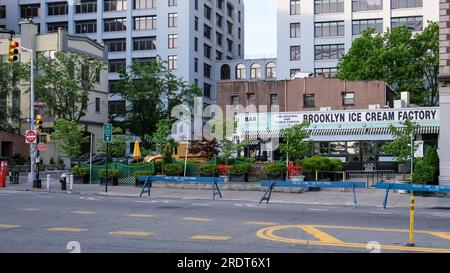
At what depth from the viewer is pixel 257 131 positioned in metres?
48.9

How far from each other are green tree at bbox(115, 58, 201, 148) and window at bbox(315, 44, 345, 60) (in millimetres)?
18186

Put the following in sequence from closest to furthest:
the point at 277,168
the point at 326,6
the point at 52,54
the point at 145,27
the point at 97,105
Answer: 1. the point at 277,168
2. the point at 52,54
3. the point at 97,105
4. the point at 326,6
5. the point at 145,27

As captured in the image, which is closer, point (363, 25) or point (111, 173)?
point (111, 173)

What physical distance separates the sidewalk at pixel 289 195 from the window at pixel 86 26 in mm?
61661

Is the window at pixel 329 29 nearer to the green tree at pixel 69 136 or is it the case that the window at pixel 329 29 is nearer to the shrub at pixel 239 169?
the green tree at pixel 69 136

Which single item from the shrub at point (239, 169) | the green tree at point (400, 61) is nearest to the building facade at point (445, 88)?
the shrub at point (239, 169)

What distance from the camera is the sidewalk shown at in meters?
25.0

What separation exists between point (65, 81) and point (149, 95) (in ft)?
41.4

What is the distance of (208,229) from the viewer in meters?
14.6

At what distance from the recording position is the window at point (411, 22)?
2872 inches

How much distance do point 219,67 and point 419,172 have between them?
223 feet

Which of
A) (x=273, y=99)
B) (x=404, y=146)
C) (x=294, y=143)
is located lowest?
(x=404, y=146)

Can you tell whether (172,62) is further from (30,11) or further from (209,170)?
(209,170)

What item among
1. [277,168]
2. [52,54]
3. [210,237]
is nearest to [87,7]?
[52,54]
